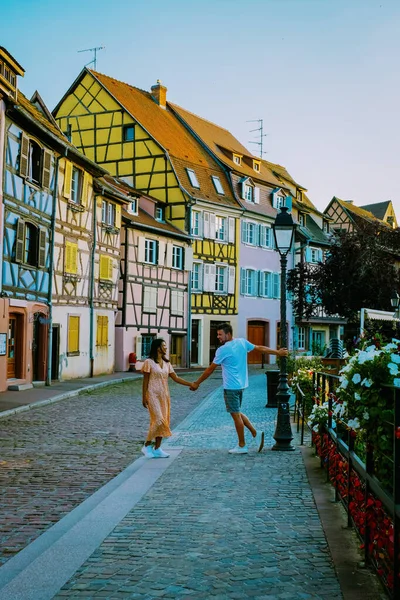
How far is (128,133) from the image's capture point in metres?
39.5

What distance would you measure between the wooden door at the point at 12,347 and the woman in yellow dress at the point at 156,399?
1262 centimetres

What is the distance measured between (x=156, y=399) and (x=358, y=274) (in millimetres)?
24076

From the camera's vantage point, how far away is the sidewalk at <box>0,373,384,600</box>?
4.51m

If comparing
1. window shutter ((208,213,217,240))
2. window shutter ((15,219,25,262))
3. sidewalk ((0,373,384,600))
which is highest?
window shutter ((208,213,217,240))

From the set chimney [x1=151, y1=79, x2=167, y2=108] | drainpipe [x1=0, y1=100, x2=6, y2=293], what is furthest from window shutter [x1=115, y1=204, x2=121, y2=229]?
chimney [x1=151, y1=79, x2=167, y2=108]

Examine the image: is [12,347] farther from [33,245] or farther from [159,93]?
[159,93]

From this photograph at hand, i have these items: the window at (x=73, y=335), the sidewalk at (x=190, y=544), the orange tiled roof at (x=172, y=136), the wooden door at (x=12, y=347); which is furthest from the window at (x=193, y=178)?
the sidewalk at (x=190, y=544)

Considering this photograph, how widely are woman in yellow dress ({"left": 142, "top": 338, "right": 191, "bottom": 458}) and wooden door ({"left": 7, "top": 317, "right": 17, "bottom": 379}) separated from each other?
12.6 metres

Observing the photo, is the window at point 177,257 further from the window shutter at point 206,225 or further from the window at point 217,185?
the window at point 217,185

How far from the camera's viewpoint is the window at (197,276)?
3997cm

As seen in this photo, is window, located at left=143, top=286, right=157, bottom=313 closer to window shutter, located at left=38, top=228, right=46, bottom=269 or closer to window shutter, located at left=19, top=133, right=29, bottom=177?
window shutter, located at left=38, top=228, right=46, bottom=269

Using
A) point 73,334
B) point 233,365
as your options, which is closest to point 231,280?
point 73,334

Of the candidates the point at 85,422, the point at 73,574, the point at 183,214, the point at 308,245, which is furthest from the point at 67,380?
the point at 308,245

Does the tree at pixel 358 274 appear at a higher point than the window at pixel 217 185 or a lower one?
lower
